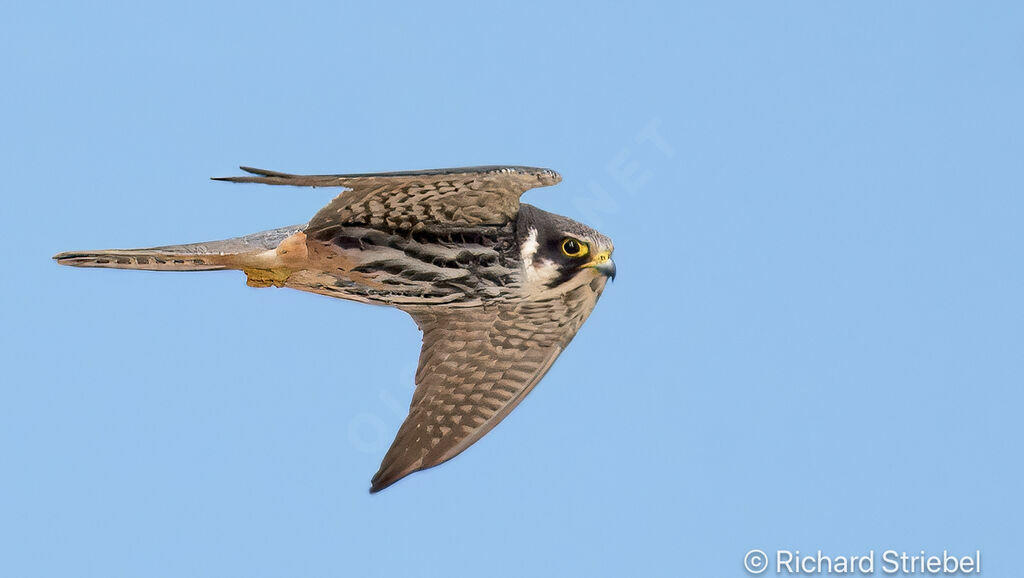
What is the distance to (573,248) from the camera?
8.20 m

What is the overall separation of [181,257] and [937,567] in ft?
17.1

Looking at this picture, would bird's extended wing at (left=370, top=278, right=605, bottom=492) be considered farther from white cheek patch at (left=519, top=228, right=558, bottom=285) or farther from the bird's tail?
the bird's tail

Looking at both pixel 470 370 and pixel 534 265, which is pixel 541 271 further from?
pixel 470 370

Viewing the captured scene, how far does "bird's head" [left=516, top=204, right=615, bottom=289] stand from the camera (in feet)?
26.5

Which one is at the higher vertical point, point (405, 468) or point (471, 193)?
point (471, 193)

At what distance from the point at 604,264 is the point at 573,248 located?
231mm

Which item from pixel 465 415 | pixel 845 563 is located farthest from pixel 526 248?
pixel 845 563

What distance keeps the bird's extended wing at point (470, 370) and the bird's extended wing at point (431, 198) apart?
46.3 inches

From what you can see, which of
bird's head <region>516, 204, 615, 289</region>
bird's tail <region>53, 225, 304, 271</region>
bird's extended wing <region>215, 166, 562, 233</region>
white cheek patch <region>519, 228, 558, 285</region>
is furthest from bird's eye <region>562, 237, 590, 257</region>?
bird's tail <region>53, 225, 304, 271</region>

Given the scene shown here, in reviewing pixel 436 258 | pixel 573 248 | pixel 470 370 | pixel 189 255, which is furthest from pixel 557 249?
pixel 189 255

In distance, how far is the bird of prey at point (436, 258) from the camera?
7.57 m

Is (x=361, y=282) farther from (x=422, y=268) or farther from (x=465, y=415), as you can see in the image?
(x=465, y=415)

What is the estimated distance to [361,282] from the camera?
8188 mm

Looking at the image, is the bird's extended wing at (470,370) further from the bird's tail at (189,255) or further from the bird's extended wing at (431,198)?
the bird's tail at (189,255)
